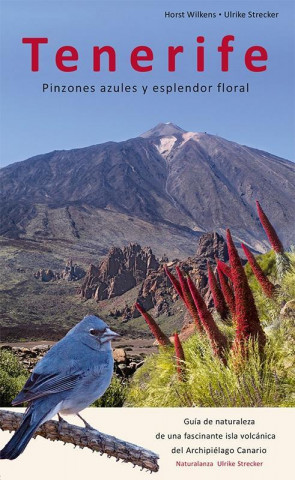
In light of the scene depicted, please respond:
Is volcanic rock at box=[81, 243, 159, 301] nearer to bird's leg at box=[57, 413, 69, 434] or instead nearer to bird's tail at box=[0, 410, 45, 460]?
bird's leg at box=[57, 413, 69, 434]

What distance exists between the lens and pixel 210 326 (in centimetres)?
657

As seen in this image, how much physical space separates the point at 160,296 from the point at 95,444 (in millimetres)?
17251

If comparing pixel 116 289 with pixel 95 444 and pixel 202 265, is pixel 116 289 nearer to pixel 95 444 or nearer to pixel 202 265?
pixel 202 265

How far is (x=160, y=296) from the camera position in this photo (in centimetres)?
2170

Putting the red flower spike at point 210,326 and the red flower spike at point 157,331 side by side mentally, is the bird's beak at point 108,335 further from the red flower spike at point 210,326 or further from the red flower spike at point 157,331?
the red flower spike at point 157,331

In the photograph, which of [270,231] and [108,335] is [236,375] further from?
[108,335]

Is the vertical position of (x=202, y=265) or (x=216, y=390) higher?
(x=216, y=390)

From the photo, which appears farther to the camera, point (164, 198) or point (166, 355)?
point (164, 198)

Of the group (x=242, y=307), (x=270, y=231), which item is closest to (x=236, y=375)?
(x=242, y=307)

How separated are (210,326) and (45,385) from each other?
2845 millimetres

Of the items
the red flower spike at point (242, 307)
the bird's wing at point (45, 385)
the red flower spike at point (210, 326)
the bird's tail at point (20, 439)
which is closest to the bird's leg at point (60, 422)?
the bird's wing at point (45, 385)

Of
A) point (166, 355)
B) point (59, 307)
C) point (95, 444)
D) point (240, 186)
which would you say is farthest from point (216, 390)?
point (240, 186)

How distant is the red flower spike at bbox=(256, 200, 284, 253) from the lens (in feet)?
25.3

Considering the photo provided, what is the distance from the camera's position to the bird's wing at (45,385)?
156 inches
